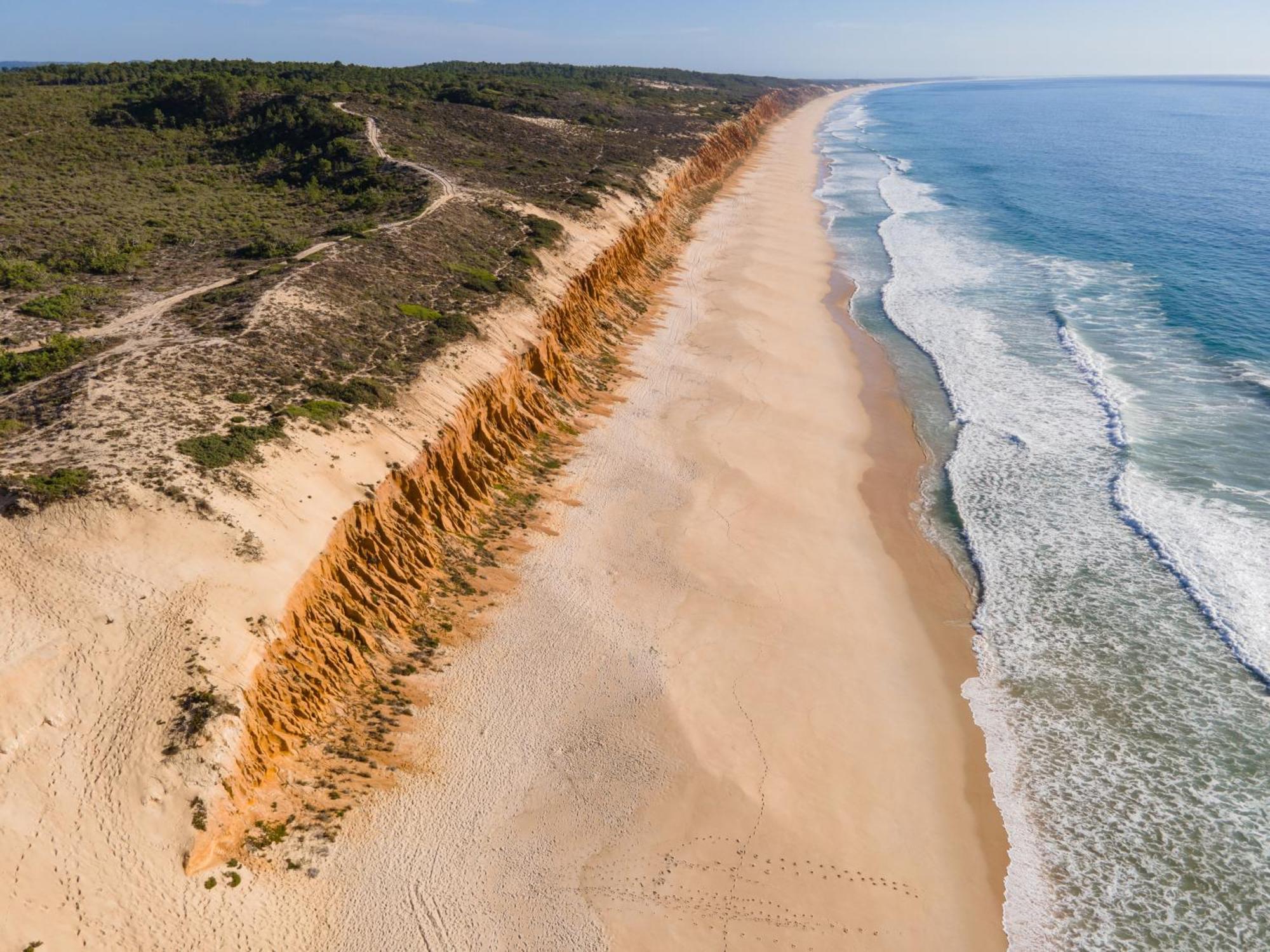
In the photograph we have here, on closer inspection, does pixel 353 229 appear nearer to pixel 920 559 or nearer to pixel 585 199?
pixel 585 199

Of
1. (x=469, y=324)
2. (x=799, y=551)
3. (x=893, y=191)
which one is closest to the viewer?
(x=799, y=551)

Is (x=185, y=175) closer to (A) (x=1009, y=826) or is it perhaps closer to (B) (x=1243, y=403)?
(A) (x=1009, y=826)

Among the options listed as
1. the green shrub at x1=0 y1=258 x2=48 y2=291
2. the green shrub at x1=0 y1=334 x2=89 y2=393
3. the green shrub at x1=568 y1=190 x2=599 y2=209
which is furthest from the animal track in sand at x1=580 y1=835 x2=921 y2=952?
the green shrub at x1=568 y1=190 x2=599 y2=209

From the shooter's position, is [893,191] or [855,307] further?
[893,191]

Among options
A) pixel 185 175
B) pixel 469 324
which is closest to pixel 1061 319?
pixel 469 324

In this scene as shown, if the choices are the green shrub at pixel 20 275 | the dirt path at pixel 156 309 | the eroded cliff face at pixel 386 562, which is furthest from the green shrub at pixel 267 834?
the green shrub at pixel 20 275

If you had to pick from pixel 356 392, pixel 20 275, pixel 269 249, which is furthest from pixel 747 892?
pixel 20 275

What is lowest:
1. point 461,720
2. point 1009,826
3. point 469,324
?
point 1009,826
